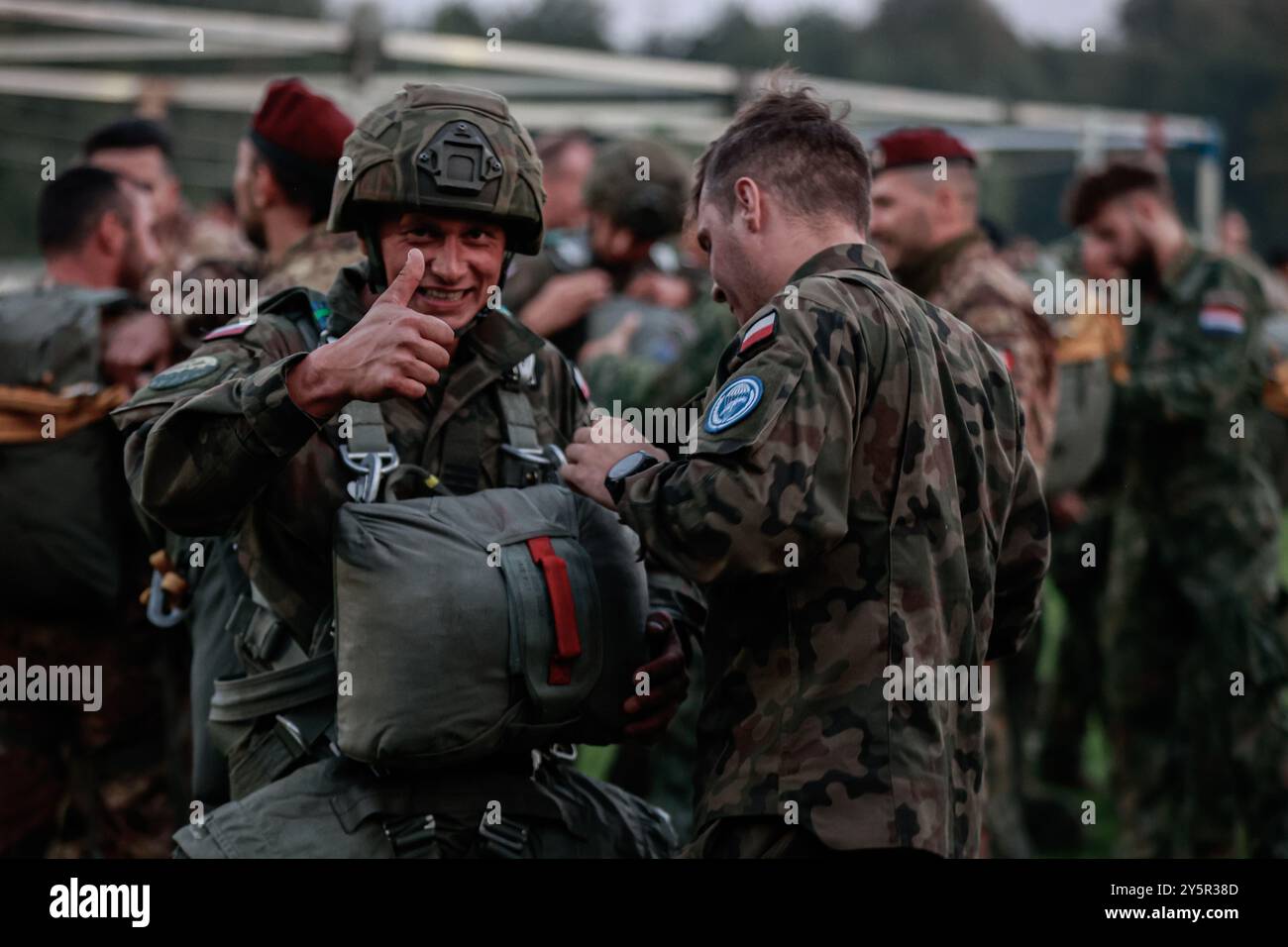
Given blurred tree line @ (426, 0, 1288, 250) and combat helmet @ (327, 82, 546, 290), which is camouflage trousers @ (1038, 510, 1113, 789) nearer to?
combat helmet @ (327, 82, 546, 290)

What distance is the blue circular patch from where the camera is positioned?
3205mm

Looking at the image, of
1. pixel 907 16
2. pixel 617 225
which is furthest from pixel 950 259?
pixel 907 16

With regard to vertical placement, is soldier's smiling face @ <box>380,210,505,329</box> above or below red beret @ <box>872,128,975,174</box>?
below

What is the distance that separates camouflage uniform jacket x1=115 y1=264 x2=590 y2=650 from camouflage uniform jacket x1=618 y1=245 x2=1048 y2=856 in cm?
66

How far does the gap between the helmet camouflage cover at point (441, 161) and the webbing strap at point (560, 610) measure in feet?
2.57

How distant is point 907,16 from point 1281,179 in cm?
1822

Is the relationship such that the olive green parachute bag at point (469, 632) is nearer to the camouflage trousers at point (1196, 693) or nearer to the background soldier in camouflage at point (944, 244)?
the background soldier in camouflage at point (944, 244)

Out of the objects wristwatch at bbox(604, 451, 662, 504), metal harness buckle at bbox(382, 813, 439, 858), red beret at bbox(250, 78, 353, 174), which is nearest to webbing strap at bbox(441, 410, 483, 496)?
wristwatch at bbox(604, 451, 662, 504)

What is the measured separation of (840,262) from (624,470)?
630 mm

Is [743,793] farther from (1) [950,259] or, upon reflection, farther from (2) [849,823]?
(1) [950,259]

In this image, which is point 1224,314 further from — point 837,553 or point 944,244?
point 837,553

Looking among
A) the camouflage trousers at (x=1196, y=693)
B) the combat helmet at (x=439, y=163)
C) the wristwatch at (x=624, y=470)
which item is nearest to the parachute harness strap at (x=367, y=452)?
the combat helmet at (x=439, y=163)

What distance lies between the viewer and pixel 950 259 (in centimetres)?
640

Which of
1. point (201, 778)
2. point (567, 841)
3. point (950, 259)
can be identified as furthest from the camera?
point (950, 259)
